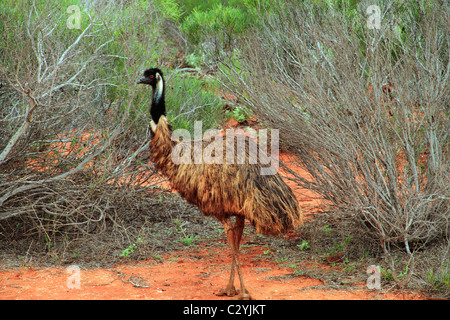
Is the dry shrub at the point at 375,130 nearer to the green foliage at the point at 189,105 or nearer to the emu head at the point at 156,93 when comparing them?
the emu head at the point at 156,93

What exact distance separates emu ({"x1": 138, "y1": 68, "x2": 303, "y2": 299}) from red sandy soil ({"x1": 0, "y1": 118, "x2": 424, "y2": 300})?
320 millimetres

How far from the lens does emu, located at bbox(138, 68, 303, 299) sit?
428 centimetres

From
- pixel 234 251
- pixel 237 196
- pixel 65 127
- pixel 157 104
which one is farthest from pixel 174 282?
pixel 65 127

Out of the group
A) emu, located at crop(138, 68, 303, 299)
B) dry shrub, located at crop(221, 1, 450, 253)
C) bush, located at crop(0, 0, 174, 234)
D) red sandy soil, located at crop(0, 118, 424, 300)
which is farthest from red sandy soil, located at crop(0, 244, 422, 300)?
dry shrub, located at crop(221, 1, 450, 253)

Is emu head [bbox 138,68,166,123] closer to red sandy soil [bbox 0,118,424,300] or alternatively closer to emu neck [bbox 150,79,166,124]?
emu neck [bbox 150,79,166,124]

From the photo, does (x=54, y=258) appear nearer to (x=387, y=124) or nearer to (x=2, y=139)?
(x=2, y=139)

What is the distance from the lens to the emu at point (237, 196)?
4.28 m

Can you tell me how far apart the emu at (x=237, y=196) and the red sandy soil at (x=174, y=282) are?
32 cm

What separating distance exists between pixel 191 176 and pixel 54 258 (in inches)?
67.9

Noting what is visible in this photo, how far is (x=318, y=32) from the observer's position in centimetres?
526

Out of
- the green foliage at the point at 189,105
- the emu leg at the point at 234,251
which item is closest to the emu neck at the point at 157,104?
the emu leg at the point at 234,251

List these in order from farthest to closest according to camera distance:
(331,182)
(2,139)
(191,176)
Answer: (2,139) < (331,182) < (191,176)
